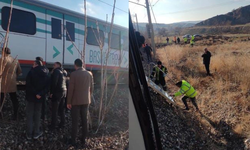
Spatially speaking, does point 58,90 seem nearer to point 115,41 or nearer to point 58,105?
point 58,105

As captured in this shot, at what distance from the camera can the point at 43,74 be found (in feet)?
3.41

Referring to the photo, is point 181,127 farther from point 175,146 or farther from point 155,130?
point 155,130

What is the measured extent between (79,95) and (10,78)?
0.36 meters

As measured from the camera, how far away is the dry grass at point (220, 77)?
22.2 ft

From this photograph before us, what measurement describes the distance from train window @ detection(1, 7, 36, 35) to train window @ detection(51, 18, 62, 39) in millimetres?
103

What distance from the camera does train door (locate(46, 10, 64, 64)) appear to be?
3.51 feet

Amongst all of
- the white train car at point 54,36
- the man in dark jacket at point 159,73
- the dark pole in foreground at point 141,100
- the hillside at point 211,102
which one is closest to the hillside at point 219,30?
the hillside at point 211,102

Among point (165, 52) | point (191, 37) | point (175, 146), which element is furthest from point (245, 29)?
point (175, 146)

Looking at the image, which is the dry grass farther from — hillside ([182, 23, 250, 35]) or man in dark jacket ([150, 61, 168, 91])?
hillside ([182, 23, 250, 35])

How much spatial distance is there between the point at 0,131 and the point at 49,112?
0.23 meters

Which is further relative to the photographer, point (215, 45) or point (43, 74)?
point (215, 45)

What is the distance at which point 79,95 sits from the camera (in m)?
1.21

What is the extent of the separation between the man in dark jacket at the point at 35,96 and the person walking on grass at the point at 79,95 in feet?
0.50

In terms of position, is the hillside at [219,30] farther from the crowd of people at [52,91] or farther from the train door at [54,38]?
the crowd of people at [52,91]
